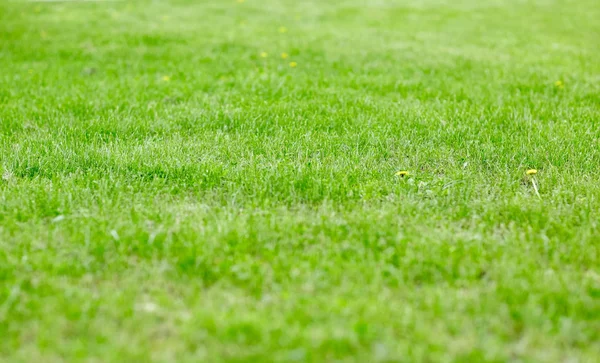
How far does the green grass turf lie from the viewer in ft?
7.61

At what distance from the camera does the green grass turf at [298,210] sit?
7.61 feet

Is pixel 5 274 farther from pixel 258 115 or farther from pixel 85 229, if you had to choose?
pixel 258 115

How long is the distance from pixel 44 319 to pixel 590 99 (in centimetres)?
517

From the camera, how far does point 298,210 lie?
340 centimetres

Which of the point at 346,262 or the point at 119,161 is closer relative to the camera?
the point at 346,262

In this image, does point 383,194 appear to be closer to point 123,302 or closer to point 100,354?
point 123,302

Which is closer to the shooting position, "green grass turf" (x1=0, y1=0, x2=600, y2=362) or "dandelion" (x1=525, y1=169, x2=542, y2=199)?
"green grass turf" (x1=0, y1=0, x2=600, y2=362)

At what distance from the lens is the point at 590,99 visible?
5.64 m

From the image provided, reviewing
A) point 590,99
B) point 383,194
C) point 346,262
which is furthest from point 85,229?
point 590,99

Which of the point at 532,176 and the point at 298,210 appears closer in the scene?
the point at 298,210

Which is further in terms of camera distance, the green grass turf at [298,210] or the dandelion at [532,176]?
the dandelion at [532,176]

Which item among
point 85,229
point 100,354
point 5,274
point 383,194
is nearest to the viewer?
point 100,354

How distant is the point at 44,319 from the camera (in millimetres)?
2371

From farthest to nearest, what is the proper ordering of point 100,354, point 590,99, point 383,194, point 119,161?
point 590,99 < point 119,161 < point 383,194 < point 100,354
